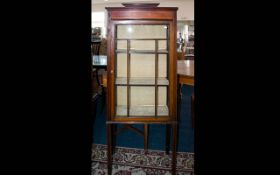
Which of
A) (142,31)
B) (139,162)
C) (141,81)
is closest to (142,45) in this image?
(142,31)

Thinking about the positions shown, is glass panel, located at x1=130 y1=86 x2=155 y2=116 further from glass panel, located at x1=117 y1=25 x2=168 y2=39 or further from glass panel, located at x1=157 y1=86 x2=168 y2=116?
glass panel, located at x1=117 y1=25 x2=168 y2=39

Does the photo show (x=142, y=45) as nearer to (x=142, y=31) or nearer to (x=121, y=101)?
(x=142, y=31)

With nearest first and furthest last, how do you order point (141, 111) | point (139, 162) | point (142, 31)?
point (142, 31)
point (141, 111)
point (139, 162)

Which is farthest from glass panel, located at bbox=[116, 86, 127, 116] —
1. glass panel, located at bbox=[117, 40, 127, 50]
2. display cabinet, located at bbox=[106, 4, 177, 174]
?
glass panel, located at bbox=[117, 40, 127, 50]

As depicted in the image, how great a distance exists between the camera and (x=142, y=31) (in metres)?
1.61

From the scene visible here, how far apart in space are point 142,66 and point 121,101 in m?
0.27

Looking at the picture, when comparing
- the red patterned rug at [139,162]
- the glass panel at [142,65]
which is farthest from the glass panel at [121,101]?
the red patterned rug at [139,162]

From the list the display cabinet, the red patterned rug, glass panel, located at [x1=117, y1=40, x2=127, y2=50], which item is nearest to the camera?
the display cabinet

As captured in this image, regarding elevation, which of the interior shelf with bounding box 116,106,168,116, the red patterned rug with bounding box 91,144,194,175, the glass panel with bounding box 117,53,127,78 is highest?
the glass panel with bounding box 117,53,127,78

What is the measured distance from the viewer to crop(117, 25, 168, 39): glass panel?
1612 millimetres

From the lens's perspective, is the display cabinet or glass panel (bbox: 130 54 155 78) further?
glass panel (bbox: 130 54 155 78)

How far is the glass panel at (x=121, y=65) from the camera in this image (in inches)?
66.2
